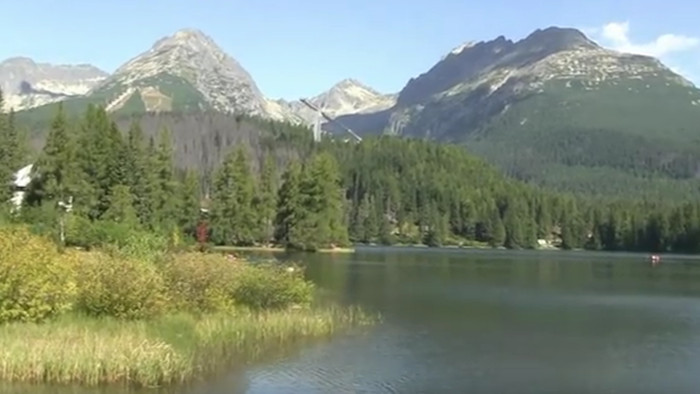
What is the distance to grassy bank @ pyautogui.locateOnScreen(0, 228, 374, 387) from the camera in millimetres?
30375

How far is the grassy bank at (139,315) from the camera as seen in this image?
99.7 ft

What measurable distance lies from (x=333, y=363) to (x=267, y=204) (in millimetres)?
111663

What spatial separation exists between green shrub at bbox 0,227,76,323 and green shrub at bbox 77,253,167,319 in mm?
1110

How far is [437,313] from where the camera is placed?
57.9 metres

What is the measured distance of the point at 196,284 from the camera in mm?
43000

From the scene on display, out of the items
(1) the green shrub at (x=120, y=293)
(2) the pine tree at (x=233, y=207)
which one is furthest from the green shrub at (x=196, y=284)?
(2) the pine tree at (x=233, y=207)

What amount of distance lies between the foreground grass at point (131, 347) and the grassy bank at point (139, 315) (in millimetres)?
33

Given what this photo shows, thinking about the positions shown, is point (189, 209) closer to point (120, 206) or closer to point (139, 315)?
point (120, 206)

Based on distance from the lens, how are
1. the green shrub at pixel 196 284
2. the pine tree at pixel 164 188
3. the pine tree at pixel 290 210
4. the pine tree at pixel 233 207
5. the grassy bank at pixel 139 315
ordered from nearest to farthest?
the grassy bank at pixel 139 315 < the green shrub at pixel 196 284 < the pine tree at pixel 164 188 < the pine tree at pixel 233 207 < the pine tree at pixel 290 210

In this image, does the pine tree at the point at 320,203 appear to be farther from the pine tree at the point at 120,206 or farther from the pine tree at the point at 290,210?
the pine tree at the point at 120,206

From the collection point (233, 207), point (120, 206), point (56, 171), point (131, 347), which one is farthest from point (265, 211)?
point (131, 347)

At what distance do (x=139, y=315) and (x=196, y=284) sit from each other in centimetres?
566

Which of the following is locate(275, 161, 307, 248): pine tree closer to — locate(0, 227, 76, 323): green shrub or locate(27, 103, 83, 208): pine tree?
locate(27, 103, 83, 208): pine tree

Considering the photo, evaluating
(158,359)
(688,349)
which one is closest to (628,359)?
(688,349)
